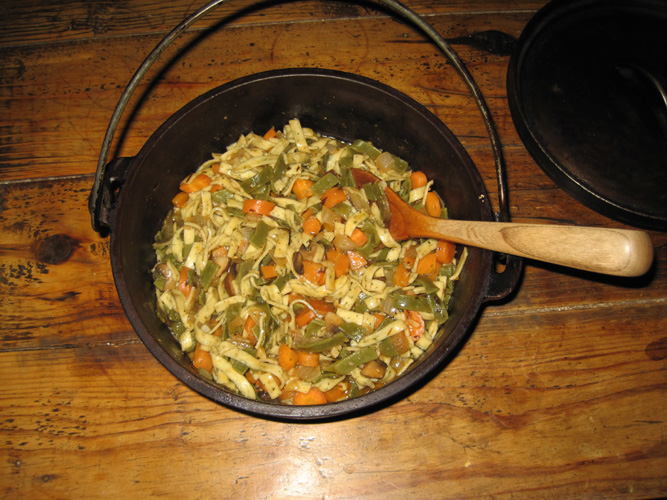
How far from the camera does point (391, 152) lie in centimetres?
298

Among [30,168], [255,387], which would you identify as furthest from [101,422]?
[30,168]

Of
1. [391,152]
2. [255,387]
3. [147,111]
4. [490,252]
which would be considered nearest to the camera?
[490,252]

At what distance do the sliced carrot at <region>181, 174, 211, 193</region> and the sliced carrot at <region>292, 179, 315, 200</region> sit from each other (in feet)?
1.83

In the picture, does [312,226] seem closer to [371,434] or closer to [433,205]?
[433,205]

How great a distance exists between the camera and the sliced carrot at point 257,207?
111 inches

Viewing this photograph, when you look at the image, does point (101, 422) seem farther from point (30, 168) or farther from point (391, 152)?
point (391, 152)

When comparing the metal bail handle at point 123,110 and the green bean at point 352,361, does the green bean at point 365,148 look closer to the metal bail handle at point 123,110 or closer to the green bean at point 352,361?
the metal bail handle at point 123,110

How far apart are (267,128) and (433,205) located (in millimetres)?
1215

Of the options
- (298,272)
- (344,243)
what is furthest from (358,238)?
(298,272)

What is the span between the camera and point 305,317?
8.51 ft

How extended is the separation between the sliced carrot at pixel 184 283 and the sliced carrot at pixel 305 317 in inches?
26.1

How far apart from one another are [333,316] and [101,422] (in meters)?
1.41

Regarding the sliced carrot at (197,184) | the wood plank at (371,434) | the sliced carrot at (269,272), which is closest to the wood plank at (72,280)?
the wood plank at (371,434)

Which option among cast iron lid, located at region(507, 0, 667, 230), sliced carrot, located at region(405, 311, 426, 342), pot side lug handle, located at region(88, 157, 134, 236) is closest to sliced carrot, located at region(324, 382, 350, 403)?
sliced carrot, located at region(405, 311, 426, 342)
